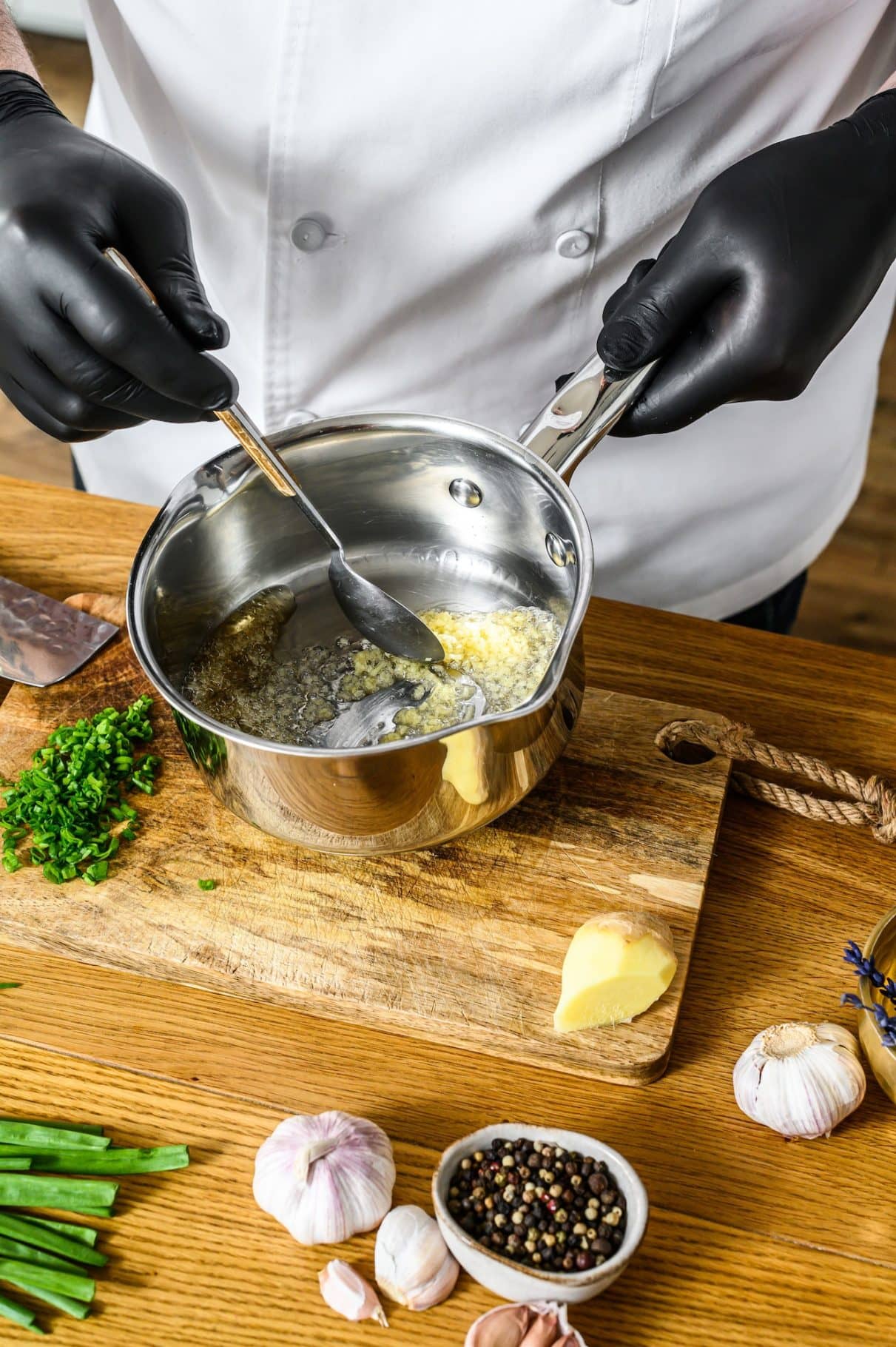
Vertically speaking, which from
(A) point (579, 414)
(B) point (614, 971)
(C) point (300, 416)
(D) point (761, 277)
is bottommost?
(B) point (614, 971)

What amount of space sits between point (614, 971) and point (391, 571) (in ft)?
1.27

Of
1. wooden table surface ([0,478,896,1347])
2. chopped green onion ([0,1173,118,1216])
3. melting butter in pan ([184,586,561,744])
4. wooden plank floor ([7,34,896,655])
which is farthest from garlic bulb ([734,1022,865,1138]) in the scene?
wooden plank floor ([7,34,896,655])

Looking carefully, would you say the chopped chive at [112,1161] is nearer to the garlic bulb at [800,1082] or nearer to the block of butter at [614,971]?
the block of butter at [614,971]

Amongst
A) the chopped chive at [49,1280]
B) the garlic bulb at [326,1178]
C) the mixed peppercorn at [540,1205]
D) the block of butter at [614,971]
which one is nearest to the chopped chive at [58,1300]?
the chopped chive at [49,1280]

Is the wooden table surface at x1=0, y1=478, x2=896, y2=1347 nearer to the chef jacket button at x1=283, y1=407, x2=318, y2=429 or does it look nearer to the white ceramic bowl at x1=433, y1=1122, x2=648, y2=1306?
the white ceramic bowl at x1=433, y1=1122, x2=648, y2=1306

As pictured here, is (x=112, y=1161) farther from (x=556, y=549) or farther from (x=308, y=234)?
(x=308, y=234)

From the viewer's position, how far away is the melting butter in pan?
894 mm

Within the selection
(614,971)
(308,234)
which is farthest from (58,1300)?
(308,234)

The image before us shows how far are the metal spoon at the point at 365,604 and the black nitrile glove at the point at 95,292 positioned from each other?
0.09m

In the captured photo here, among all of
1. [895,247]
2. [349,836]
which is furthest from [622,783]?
[895,247]

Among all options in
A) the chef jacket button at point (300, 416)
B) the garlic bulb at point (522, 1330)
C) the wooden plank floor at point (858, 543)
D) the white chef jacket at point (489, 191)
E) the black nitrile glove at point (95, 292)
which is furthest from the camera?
the wooden plank floor at point (858, 543)

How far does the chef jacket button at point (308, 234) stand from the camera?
3.14ft

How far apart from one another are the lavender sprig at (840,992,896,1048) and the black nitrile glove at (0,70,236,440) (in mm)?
563

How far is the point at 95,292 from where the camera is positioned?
77cm
